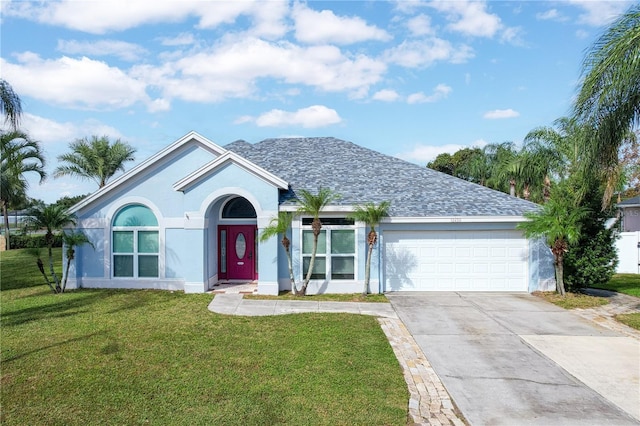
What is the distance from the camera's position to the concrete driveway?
5.82 m

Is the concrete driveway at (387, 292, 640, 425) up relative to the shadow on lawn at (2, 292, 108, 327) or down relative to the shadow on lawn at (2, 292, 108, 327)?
down

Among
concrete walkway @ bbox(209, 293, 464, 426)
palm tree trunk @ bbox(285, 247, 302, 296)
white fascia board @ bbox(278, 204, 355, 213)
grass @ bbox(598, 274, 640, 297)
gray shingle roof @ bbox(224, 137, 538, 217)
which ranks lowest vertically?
grass @ bbox(598, 274, 640, 297)

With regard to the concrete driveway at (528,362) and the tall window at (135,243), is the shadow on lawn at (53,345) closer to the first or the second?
the tall window at (135,243)

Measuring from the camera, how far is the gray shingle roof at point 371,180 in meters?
14.6

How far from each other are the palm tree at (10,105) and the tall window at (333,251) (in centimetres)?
918

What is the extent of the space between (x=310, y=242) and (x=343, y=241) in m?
1.23

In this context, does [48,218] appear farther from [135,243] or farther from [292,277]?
[292,277]

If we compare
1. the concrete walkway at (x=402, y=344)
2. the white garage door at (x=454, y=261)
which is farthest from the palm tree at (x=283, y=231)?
the white garage door at (x=454, y=261)

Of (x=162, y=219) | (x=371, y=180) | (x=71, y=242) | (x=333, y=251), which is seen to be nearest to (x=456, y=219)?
(x=371, y=180)

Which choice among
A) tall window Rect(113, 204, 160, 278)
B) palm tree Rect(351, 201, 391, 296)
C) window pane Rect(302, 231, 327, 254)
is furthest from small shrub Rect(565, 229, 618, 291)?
tall window Rect(113, 204, 160, 278)

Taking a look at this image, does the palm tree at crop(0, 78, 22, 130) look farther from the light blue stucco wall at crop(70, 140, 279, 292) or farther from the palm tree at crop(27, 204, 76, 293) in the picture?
the light blue stucco wall at crop(70, 140, 279, 292)

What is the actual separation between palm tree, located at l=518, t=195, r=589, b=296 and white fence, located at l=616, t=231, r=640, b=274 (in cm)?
922

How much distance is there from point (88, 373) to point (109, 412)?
5.66 feet

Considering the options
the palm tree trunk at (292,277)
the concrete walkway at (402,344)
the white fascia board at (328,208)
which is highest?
the white fascia board at (328,208)
